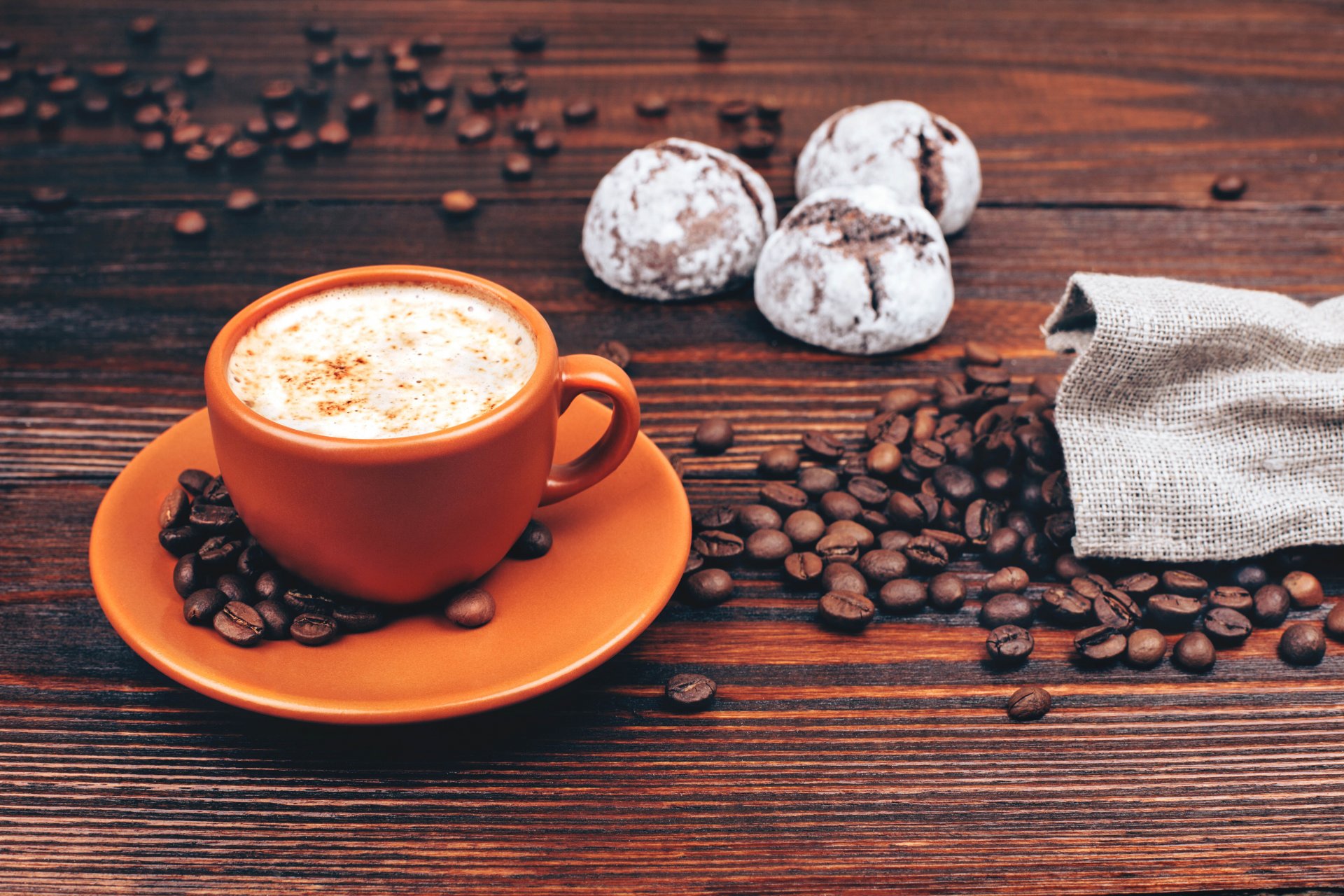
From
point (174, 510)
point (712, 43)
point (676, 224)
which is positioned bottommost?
point (174, 510)

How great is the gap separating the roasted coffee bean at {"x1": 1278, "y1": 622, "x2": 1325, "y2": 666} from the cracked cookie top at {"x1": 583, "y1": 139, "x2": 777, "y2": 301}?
850 millimetres

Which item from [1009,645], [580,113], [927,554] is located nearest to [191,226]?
[580,113]

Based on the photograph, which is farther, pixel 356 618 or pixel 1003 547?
pixel 1003 547

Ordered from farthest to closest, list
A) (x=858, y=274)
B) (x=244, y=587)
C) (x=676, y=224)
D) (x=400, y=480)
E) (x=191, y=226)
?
(x=191, y=226) < (x=676, y=224) < (x=858, y=274) < (x=244, y=587) < (x=400, y=480)

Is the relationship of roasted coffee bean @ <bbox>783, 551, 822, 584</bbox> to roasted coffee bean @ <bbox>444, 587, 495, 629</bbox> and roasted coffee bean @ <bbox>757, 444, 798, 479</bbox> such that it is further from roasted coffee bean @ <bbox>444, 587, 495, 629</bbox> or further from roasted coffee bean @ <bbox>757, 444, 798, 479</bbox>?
roasted coffee bean @ <bbox>444, 587, 495, 629</bbox>

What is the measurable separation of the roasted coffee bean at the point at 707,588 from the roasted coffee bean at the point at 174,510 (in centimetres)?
46

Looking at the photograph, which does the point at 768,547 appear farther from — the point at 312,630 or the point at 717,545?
the point at 312,630

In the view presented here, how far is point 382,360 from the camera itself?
0.95 meters

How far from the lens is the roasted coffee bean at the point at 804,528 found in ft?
3.76

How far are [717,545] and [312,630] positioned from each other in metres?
0.42

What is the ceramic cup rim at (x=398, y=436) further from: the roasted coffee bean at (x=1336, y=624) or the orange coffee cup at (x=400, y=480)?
the roasted coffee bean at (x=1336, y=624)

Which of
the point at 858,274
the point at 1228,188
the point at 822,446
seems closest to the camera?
the point at 822,446

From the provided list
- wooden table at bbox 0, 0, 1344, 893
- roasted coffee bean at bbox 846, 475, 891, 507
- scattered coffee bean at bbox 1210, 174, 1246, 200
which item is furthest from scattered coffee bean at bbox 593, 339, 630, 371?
scattered coffee bean at bbox 1210, 174, 1246, 200

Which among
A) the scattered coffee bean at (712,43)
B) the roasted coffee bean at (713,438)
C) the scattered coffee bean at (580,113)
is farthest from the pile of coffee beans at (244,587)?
the scattered coffee bean at (712,43)
